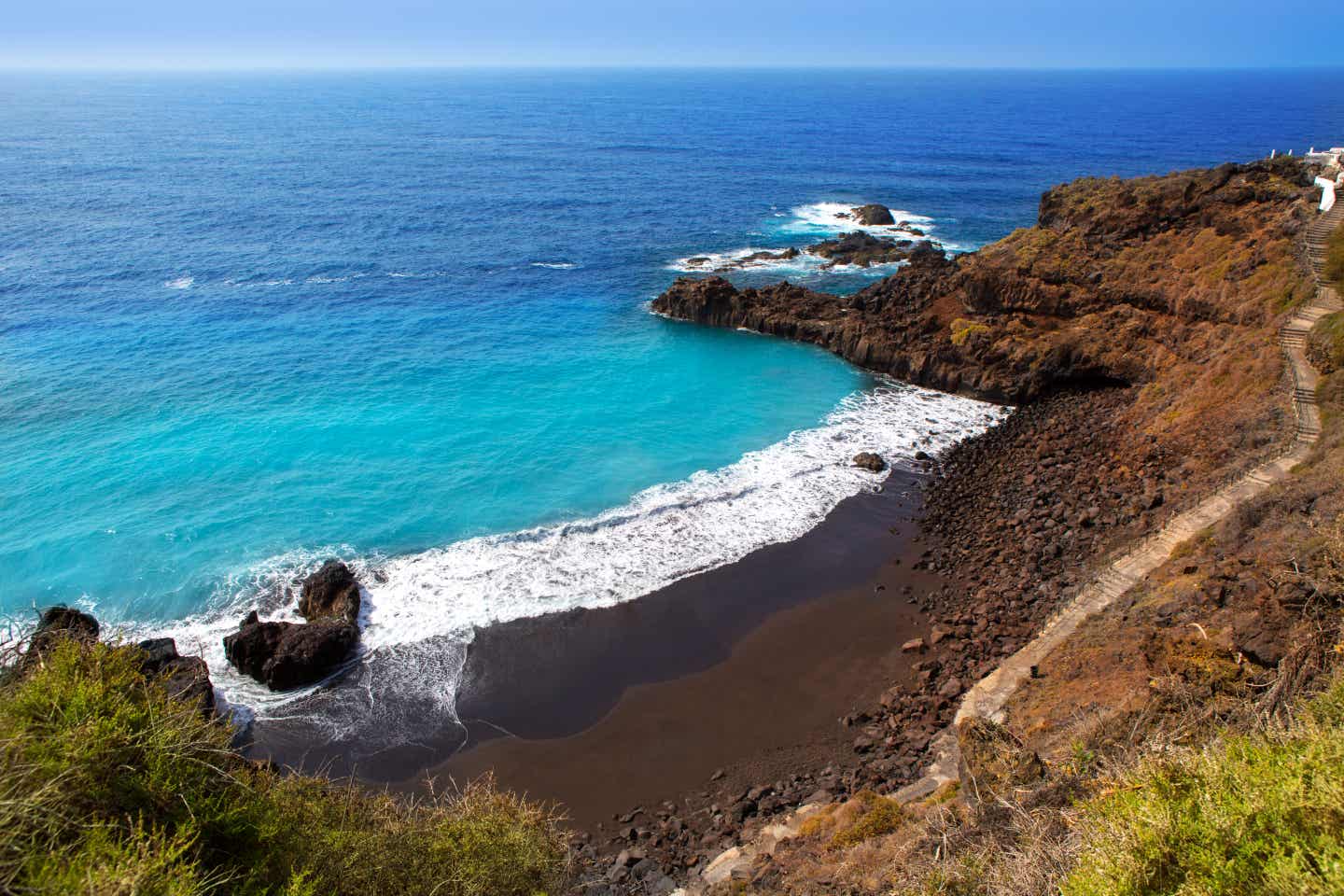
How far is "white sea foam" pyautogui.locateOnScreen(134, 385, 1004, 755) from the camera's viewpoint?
2447cm

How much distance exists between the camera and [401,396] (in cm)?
4447

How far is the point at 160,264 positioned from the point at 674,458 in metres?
53.7

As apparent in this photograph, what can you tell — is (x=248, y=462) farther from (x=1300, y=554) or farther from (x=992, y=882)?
A: (x=1300, y=554)

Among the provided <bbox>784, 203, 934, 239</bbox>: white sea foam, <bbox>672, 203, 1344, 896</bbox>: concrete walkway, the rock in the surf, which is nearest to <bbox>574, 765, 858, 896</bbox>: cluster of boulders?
<bbox>672, 203, 1344, 896</bbox>: concrete walkway

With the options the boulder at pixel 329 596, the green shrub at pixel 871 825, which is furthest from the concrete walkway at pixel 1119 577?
the boulder at pixel 329 596

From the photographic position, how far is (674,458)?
39.5m

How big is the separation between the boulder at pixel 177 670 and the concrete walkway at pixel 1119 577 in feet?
66.0

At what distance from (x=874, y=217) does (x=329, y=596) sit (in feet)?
250

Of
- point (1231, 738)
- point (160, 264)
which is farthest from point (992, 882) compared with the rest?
point (160, 264)

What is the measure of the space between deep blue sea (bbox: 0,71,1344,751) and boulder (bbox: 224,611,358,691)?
88 cm

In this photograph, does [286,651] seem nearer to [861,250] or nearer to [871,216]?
[861,250]

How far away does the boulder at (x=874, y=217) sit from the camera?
84.5 metres

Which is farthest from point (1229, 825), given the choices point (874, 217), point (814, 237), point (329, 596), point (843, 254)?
point (874, 217)

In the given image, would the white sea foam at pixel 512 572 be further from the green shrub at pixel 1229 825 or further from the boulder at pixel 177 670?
the green shrub at pixel 1229 825
